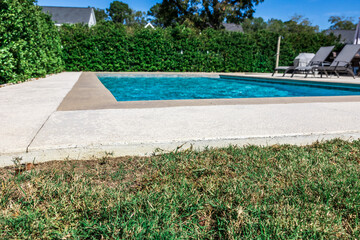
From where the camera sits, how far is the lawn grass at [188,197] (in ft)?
3.91

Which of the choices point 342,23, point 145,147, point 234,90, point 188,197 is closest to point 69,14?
point 234,90

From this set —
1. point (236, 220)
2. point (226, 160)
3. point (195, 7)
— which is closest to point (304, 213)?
point (236, 220)

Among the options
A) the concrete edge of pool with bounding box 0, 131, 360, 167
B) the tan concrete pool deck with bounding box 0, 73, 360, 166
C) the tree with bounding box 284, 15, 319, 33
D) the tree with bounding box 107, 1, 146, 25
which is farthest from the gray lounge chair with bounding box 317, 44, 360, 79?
the tree with bounding box 107, 1, 146, 25

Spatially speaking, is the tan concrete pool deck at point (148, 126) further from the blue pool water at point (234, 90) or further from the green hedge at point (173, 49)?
the green hedge at point (173, 49)

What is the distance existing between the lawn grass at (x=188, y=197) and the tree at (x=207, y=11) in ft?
90.2

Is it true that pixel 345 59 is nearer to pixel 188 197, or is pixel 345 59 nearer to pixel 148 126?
pixel 148 126

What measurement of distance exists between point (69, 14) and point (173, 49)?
30217 millimetres

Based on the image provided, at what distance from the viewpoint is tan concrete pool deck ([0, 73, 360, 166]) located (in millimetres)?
2031

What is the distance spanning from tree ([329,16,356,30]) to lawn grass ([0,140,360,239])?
86898mm

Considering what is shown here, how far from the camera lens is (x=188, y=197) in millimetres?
1444

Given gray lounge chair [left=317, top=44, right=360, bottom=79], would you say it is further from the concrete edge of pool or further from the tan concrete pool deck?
the concrete edge of pool

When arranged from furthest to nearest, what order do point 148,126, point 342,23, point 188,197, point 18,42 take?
point 342,23 < point 18,42 < point 148,126 < point 188,197

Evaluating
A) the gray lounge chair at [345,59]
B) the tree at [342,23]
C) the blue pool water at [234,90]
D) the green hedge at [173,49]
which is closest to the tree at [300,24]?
the tree at [342,23]

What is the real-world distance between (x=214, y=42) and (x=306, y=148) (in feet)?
46.5
